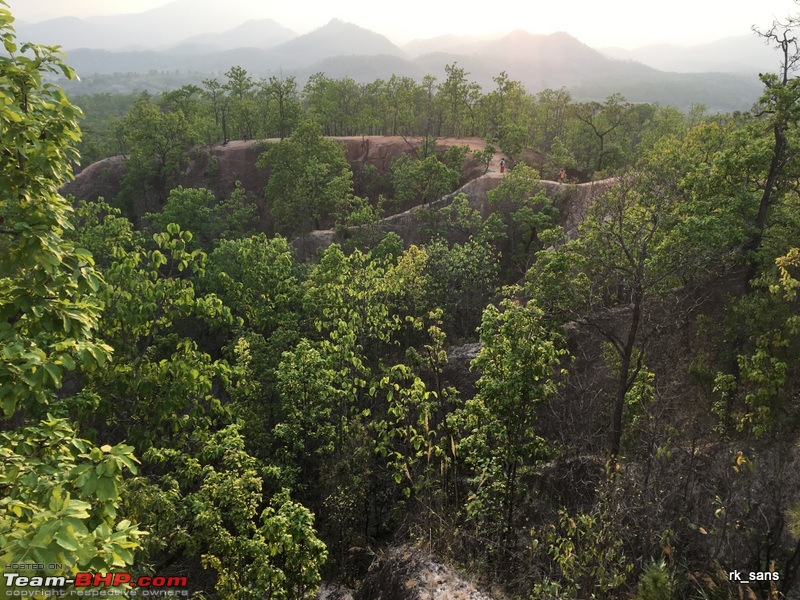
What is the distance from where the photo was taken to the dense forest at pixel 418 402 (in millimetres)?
5980

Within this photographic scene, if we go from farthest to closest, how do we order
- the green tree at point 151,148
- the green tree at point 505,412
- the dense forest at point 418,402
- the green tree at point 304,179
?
1. the green tree at point 151,148
2. the green tree at point 304,179
3. the green tree at point 505,412
4. the dense forest at point 418,402

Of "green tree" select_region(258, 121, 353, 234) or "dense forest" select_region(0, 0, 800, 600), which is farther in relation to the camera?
"green tree" select_region(258, 121, 353, 234)

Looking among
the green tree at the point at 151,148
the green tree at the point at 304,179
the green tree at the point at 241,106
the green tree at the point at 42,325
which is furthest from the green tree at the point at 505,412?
the green tree at the point at 241,106

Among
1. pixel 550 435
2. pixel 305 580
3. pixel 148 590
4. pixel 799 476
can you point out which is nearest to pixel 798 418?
pixel 799 476

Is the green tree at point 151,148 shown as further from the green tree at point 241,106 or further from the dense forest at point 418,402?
the dense forest at point 418,402

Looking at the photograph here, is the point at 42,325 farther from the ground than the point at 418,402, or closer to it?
farther from the ground

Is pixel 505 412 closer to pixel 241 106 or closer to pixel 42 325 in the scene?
pixel 42 325

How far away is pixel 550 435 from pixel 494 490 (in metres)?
7.14

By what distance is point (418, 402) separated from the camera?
1452 centimetres

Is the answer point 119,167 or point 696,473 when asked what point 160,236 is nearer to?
point 696,473

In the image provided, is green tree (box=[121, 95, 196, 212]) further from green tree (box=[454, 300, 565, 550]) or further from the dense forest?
green tree (box=[454, 300, 565, 550])

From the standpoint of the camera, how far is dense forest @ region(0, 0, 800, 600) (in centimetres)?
598

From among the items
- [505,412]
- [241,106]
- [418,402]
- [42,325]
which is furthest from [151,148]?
[42,325]

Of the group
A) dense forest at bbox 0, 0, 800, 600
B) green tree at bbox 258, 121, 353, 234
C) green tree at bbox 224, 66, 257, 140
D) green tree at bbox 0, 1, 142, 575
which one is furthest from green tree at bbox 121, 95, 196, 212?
green tree at bbox 0, 1, 142, 575
